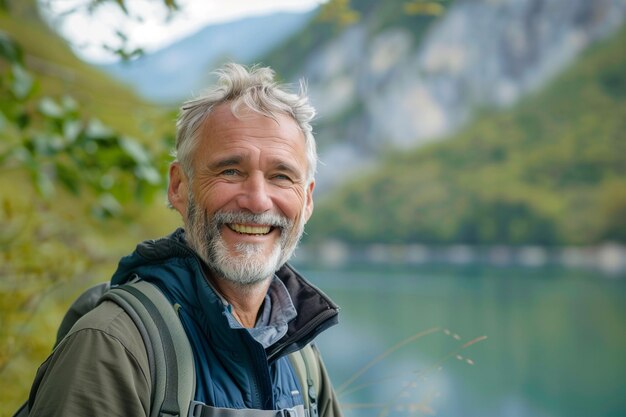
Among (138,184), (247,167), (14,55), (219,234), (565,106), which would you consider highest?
(565,106)

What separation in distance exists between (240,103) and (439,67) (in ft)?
435

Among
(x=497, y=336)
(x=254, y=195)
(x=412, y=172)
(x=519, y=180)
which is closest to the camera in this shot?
(x=254, y=195)

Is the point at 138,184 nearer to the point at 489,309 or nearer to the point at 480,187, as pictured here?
the point at 489,309

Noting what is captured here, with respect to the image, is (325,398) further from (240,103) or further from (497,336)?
(497,336)

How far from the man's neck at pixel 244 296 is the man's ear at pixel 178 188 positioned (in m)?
0.20

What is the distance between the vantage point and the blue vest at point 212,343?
1.47 meters

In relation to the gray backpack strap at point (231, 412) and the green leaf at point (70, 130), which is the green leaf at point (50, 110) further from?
the gray backpack strap at point (231, 412)

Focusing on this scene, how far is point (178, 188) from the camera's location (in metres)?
1.83

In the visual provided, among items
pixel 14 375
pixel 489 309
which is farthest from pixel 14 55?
pixel 489 309

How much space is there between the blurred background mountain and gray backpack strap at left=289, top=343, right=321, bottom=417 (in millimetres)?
713

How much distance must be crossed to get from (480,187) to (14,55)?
98.8 metres

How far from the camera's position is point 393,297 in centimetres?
5284

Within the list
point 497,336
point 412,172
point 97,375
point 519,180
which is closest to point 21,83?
point 97,375

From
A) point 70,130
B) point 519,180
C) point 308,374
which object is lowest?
point 308,374
